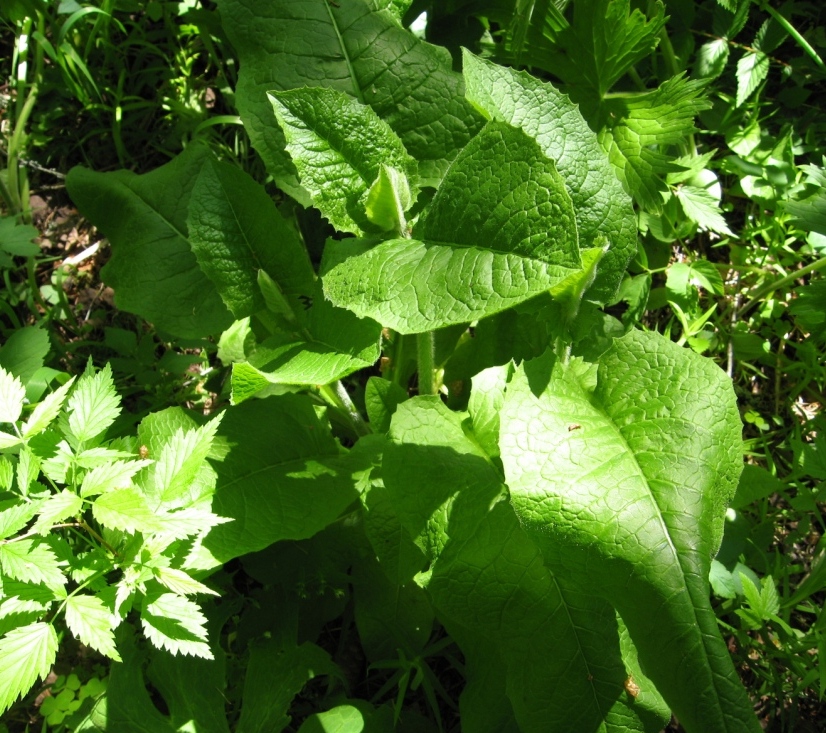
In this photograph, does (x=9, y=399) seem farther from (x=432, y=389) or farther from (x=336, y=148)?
(x=432, y=389)

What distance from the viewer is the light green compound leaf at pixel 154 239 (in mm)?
1875

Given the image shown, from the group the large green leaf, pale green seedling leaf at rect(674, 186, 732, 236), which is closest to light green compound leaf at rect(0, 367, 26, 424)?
the large green leaf

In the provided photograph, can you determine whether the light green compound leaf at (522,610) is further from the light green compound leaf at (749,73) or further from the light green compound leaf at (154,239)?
the light green compound leaf at (749,73)

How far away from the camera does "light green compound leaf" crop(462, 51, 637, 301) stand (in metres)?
1.48

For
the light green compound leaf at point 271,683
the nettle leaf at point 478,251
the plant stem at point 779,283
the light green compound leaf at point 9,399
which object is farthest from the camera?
the plant stem at point 779,283

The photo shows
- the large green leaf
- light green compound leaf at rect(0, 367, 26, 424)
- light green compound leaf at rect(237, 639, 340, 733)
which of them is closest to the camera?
light green compound leaf at rect(0, 367, 26, 424)

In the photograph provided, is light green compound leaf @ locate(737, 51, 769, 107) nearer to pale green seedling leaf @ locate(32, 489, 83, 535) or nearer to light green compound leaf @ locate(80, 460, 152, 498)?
light green compound leaf @ locate(80, 460, 152, 498)

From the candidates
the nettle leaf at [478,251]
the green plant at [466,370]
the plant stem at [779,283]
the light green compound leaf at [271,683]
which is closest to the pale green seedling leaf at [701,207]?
the plant stem at [779,283]

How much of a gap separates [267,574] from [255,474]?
35 cm

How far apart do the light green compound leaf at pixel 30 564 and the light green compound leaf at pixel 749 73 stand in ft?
7.50

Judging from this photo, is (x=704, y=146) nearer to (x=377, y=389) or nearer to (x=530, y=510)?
(x=377, y=389)

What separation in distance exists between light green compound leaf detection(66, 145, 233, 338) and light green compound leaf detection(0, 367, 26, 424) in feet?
1.86

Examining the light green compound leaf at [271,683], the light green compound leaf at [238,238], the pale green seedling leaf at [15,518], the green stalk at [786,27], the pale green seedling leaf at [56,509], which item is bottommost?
the light green compound leaf at [271,683]

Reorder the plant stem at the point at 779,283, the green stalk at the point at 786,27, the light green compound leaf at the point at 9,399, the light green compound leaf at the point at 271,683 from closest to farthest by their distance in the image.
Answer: the light green compound leaf at the point at 9,399, the light green compound leaf at the point at 271,683, the plant stem at the point at 779,283, the green stalk at the point at 786,27
